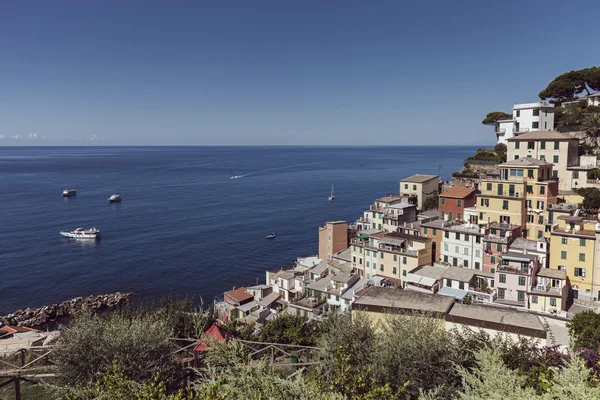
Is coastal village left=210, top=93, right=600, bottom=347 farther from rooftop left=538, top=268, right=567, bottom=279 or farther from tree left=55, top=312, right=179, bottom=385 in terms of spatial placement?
tree left=55, top=312, right=179, bottom=385

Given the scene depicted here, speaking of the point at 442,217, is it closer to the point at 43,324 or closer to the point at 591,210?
the point at 591,210

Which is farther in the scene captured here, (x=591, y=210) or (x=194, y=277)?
(x=194, y=277)

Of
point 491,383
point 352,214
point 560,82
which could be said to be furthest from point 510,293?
point 352,214

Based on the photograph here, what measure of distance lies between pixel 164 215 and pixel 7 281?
38813mm

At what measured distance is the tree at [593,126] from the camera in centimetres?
4462

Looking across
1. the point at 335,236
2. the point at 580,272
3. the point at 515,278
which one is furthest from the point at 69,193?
the point at 580,272

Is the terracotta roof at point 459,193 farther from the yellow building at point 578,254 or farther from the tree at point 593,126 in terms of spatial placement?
the tree at point 593,126

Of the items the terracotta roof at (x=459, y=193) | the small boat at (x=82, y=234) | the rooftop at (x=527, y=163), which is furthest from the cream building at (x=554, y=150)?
the small boat at (x=82, y=234)

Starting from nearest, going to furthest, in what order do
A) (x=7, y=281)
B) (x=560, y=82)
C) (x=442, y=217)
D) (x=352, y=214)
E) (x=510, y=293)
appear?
(x=510, y=293), (x=442, y=217), (x=7, y=281), (x=560, y=82), (x=352, y=214)

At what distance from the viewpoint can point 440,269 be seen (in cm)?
3741

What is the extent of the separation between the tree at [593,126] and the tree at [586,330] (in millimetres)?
30043

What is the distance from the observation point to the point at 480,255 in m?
36.8

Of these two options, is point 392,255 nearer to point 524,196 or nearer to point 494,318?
point 524,196

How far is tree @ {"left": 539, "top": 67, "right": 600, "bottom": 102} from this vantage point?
55.9 m
